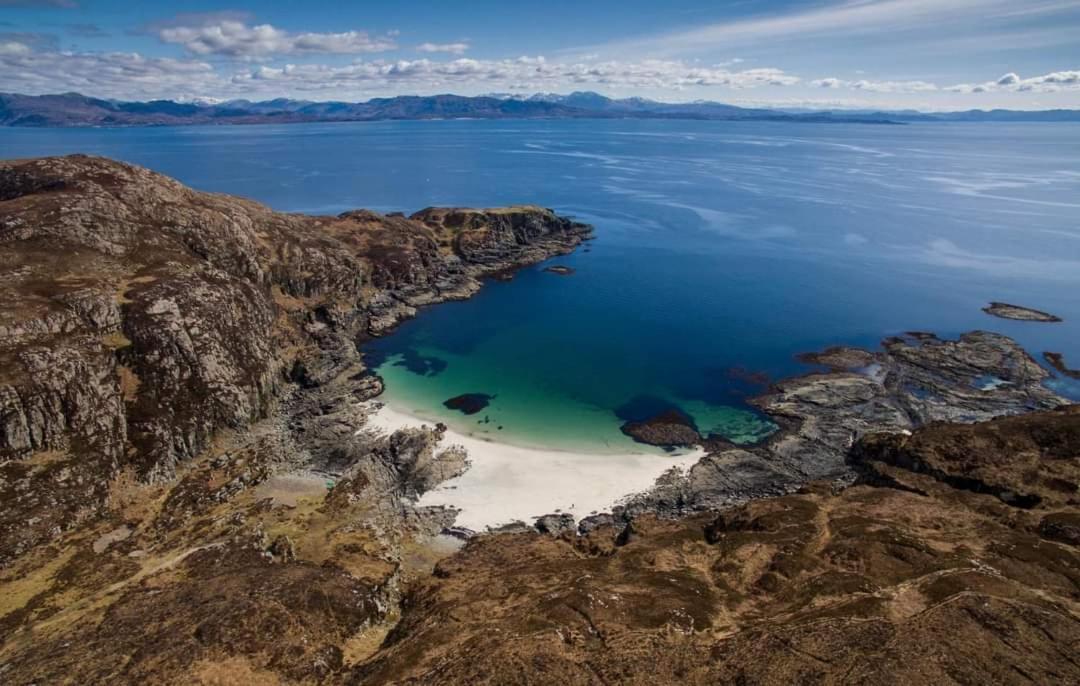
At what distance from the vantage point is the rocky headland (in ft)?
116

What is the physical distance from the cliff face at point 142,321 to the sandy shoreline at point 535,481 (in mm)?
25403

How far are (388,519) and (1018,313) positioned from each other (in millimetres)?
132226

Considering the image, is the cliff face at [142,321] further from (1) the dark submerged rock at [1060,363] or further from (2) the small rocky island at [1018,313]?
(2) the small rocky island at [1018,313]

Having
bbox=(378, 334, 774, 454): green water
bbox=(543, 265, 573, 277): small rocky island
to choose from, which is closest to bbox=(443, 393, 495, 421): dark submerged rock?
bbox=(378, 334, 774, 454): green water

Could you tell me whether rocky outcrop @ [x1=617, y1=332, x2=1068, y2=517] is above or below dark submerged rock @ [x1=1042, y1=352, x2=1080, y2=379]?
below

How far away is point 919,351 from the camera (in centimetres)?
9781

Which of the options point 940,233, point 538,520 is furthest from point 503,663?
point 940,233

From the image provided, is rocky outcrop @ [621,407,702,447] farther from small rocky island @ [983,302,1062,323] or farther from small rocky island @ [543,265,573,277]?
small rocky island @ [983,302,1062,323]

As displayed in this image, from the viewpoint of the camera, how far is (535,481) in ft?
222

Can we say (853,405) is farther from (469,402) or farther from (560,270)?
(560,270)

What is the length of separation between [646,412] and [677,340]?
1182 inches

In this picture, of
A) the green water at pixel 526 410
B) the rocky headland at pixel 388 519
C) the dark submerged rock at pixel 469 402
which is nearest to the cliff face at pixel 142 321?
the rocky headland at pixel 388 519

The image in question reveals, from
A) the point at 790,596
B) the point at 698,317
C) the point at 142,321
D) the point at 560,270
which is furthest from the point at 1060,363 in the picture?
the point at 142,321

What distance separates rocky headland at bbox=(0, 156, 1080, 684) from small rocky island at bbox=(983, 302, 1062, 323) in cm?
1994
